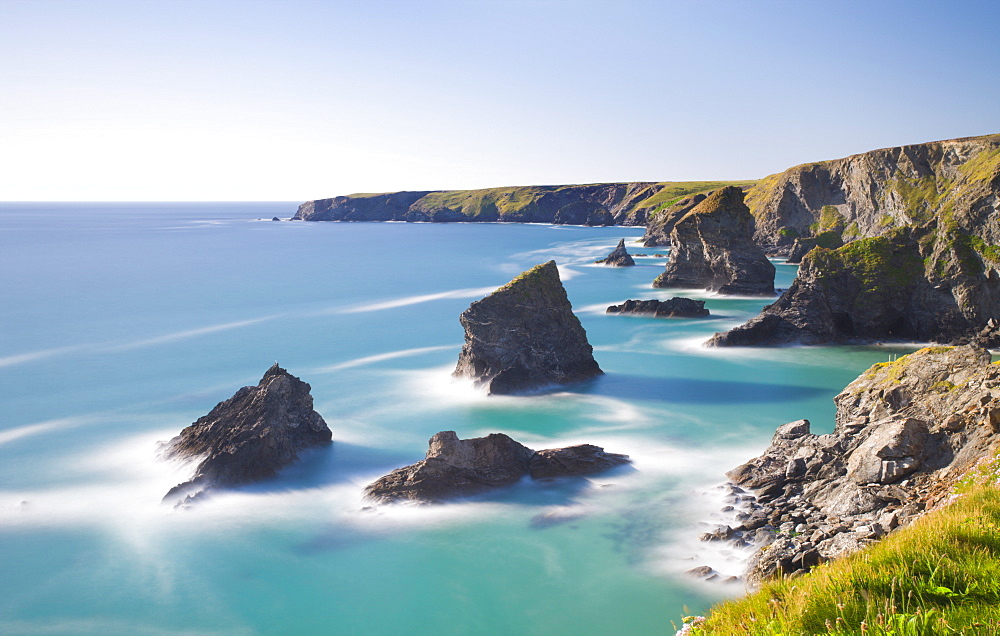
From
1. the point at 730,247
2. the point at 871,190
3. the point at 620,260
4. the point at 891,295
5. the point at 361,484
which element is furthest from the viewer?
the point at 620,260

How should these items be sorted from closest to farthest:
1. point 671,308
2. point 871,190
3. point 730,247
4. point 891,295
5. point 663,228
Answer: point 891,295, point 671,308, point 730,247, point 871,190, point 663,228

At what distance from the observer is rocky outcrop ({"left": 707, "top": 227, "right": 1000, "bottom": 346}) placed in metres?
39.7

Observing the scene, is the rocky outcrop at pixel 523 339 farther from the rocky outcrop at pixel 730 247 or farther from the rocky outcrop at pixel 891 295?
the rocky outcrop at pixel 730 247

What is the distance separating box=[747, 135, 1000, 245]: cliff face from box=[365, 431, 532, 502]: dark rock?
39199 mm

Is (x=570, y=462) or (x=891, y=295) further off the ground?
(x=891, y=295)

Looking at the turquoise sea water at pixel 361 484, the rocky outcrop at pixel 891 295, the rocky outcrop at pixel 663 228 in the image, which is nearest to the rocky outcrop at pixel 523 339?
the turquoise sea water at pixel 361 484

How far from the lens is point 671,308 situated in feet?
180

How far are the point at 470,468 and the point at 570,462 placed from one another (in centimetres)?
330

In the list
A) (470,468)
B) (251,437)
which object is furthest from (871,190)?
(251,437)

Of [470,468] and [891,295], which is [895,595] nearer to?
[470,468]

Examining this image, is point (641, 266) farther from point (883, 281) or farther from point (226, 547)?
point (226, 547)

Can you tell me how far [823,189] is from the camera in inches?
4058

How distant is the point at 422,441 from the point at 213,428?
7705mm

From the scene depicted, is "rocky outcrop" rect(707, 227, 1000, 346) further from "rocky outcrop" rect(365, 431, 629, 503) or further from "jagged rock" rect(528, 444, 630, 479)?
"rocky outcrop" rect(365, 431, 629, 503)
